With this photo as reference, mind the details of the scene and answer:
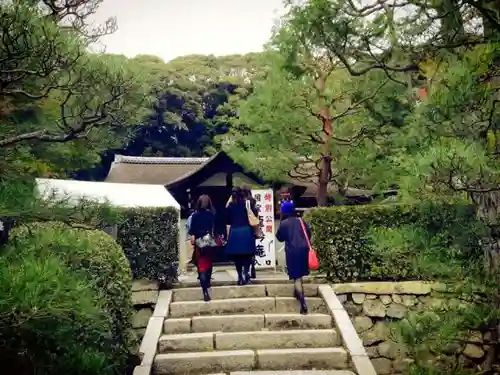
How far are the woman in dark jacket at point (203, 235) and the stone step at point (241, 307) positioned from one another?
0.20 metres

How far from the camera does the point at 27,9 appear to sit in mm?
3676

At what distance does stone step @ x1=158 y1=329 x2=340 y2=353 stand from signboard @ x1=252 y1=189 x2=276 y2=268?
20.0ft

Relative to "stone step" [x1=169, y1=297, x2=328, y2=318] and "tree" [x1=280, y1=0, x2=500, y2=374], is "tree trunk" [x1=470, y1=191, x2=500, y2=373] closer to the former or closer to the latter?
"tree" [x1=280, y1=0, x2=500, y2=374]

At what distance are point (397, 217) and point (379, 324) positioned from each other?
1.83 meters

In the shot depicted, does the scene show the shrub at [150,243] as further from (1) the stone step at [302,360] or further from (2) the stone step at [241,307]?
(1) the stone step at [302,360]

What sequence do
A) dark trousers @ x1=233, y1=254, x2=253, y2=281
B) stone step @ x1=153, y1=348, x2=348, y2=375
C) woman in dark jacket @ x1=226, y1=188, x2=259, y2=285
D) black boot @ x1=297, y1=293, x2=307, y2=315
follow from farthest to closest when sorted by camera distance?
1. dark trousers @ x1=233, y1=254, x2=253, y2=281
2. woman in dark jacket @ x1=226, y1=188, x2=259, y2=285
3. black boot @ x1=297, y1=293, x2=307, y2=315
4. stone step @ x1=153, y1=348, x2=348, y2=375

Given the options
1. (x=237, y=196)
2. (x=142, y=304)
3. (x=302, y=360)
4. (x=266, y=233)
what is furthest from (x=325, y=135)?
(x=302, y=360)

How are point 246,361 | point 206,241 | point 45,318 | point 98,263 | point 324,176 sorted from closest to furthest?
point 45,318 < point 98,263 < point 246,361 < point 206,241 < point 324,176

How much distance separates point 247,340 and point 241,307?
0.99 metres

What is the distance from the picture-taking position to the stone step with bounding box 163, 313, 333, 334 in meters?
7.61

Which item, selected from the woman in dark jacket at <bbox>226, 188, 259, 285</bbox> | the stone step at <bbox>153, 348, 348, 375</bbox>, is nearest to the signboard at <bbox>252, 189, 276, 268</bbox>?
the woman in dark jacket at <bbox>226, 188, 259, 285</bbox>

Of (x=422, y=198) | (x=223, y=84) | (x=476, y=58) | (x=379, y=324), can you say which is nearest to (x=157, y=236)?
(x=379, y=324)

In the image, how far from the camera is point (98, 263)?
526 centimetres

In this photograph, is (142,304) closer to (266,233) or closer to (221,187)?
(266,233)
